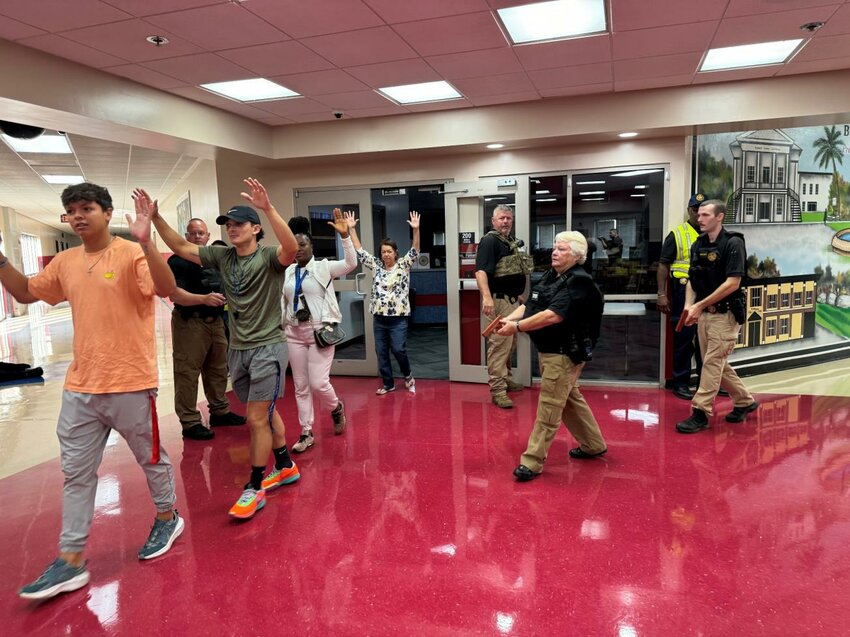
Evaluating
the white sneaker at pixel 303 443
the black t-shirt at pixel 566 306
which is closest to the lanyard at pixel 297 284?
the white sneaker at pixel 303 443

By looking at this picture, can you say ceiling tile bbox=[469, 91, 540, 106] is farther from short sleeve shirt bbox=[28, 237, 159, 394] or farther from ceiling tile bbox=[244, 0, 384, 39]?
short sleeve shirt bbox=[28, 237, 159, 394]

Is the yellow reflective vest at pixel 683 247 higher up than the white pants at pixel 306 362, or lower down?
higher up

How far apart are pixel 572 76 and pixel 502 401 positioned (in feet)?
9.41

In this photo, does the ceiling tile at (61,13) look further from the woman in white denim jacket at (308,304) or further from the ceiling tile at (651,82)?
the ceiling tile at (651,82)

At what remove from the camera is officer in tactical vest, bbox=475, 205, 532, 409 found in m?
5.01

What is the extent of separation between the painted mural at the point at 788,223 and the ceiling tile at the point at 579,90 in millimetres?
1345


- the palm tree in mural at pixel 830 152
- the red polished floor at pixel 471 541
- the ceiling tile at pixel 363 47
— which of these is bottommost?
the red polished floor at pixel 471 541

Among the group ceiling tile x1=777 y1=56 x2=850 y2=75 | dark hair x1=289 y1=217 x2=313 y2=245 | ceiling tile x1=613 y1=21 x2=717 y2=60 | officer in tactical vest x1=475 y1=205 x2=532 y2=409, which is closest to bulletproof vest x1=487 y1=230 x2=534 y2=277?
officer in tactical vest x1=475 y1=205 x2=532 y2=409

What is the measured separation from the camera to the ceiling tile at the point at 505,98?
5000 mm

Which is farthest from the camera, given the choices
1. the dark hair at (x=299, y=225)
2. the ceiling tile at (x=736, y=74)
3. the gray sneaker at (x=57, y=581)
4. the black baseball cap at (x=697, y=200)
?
the black baseball cap at (x=697, y=200)

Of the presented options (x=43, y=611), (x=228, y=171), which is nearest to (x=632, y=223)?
(x=228, y=171)

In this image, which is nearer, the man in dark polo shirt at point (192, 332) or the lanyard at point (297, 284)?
the lanyard at point (297, 284)

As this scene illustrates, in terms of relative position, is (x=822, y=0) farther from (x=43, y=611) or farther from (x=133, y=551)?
(x=43, y=611)

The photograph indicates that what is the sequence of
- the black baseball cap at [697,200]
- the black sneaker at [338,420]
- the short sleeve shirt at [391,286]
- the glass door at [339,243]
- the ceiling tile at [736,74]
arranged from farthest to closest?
the glass door at [339,243] → the short sleeve shirt at [391,286] → the black baseball cap at [697,200] → the ceiling tile at [736,74] → the black sneaker at [338,420]
